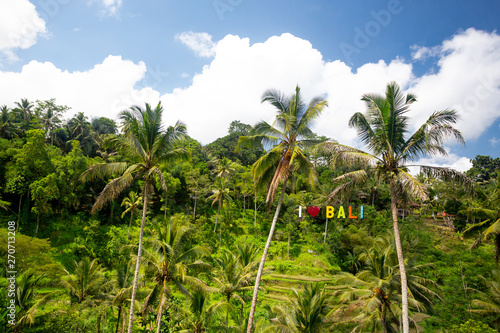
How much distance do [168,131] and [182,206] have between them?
31567mm

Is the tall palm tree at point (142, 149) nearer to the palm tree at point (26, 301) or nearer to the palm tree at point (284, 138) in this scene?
the palm tree at point (284, 138)

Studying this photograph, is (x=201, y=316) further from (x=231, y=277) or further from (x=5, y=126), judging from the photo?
(x=5, y=126)

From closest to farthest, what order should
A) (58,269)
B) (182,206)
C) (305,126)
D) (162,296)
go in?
(305,126) → (162,296) → (58,269) → (182,206)

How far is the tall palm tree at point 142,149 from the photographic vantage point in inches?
439

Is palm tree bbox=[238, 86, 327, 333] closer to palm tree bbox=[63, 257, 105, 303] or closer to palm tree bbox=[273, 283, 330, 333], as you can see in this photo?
palm tree bbox=[273, 283, 330, 333]

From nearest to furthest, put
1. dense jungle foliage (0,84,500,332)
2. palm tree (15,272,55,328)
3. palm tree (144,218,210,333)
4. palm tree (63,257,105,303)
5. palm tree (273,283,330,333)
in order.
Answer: dense jungle foliage (0,84,500,332)
palm tree (144,218,210,333)
palm tree (15,272,55,328)
palm tree (273,283,330,333)
palm tree (63,257,105,303)

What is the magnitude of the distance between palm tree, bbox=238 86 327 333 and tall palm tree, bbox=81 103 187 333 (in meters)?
3.12

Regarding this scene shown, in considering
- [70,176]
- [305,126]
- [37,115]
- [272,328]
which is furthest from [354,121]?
[37,115]

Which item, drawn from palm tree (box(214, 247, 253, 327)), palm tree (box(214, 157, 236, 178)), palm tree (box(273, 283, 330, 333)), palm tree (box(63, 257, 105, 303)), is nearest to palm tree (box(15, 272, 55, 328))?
palm tree (box(63, 257, 105, 303))

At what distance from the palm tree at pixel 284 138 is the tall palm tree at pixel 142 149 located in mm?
3115

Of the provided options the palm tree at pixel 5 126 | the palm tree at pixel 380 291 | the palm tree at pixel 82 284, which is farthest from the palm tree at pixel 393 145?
the palm tree at pixel 5 126

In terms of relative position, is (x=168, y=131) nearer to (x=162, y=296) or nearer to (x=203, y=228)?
(x=162, y=296)

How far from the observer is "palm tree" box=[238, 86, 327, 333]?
11.2 m

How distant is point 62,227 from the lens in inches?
1100
